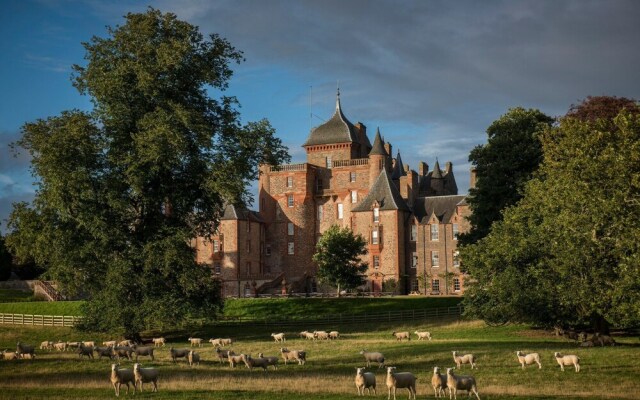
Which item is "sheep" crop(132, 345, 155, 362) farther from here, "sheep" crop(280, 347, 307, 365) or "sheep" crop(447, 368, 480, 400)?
"sheep" crop(447, 368, 480, 400)

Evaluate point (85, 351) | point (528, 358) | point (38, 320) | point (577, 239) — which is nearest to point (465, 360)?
point (528, 358)

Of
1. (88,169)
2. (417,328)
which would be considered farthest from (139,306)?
(417,328)

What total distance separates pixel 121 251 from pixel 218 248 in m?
48.2

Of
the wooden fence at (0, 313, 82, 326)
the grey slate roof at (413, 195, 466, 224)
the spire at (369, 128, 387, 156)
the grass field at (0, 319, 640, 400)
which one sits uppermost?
the spire at (369, 128, 387, 156)

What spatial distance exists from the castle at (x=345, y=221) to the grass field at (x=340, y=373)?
4121cm

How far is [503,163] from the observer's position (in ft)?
181

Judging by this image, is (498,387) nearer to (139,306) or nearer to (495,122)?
(139,306)

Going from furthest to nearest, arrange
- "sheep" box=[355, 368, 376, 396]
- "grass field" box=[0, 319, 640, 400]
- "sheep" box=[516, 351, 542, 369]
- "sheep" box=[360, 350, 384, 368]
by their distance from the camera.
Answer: "sheep" box=[360, 350, 384, 368], "sheep" box=[516, 351, 542, 369], "grass field" box=[0, 319, 640, 400], "sheep" box=[355, 368, 376, 396]

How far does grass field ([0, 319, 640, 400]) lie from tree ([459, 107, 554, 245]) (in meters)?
10.8

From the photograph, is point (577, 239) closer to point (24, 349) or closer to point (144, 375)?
point (144, 375)

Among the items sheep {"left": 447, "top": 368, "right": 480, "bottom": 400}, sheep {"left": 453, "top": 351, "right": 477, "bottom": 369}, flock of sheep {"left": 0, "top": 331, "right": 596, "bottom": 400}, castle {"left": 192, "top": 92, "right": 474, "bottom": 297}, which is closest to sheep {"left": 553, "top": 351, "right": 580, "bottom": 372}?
flock of sheep {"left": 0, "top": 331, "right": 596, "bottom": 400}

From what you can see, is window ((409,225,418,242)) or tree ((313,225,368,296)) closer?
tree ((313,225,368,296))

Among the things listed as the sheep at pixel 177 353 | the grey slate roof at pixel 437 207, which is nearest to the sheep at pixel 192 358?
the sheep at pixel 177 353

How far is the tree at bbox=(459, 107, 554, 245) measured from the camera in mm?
55156
